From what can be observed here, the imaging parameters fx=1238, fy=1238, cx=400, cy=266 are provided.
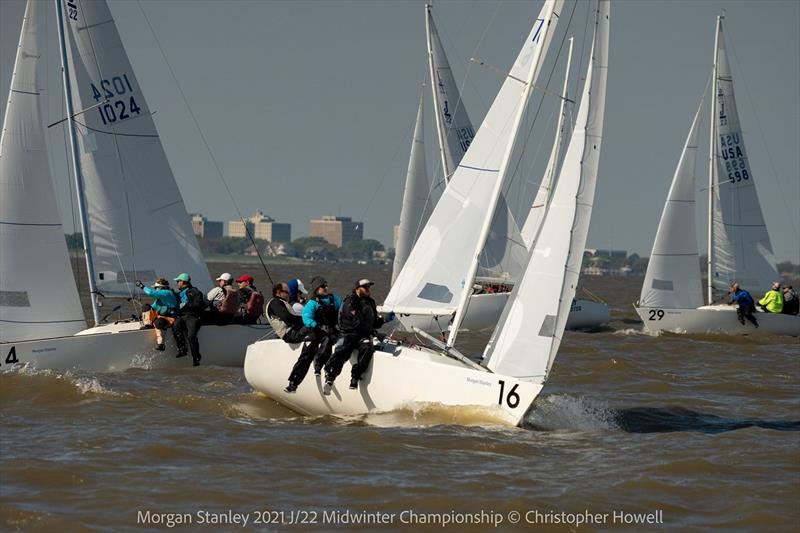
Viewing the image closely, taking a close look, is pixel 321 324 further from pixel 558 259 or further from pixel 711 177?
pixel 711 177

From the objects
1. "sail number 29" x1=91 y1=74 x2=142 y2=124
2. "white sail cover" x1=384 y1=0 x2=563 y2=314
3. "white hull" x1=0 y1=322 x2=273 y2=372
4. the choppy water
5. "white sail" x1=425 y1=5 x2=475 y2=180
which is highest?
"white sail" x1=425 y1=5 x2=475 y2=180

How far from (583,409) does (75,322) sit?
6.92 metres

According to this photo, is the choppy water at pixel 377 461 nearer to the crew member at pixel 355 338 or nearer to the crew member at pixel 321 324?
the crew member at pixel 355 338

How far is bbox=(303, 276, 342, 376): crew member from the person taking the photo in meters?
12.6

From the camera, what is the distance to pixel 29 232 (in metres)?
15.9

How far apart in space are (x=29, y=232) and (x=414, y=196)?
13.8 meters

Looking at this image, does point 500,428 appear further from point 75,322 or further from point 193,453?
point 75,322

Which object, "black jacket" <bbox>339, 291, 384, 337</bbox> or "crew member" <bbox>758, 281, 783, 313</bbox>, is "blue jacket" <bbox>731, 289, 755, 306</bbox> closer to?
"crew member" <bbox>758, 281, 783, 313</bbox>

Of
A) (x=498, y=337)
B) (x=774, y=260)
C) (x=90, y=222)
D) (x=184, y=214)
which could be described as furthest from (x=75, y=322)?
(x=774, y=260)

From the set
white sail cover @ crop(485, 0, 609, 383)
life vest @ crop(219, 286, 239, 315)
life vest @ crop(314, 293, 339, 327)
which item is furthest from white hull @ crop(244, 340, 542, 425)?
life vest @ crop(219, 286, 239, 315)

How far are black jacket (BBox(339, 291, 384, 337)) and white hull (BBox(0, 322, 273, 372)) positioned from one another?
115 inches

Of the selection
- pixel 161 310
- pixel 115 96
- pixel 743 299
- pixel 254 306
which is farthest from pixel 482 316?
pixel 161 310

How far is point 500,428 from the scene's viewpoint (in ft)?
38.9

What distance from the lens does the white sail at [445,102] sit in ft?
90.2
